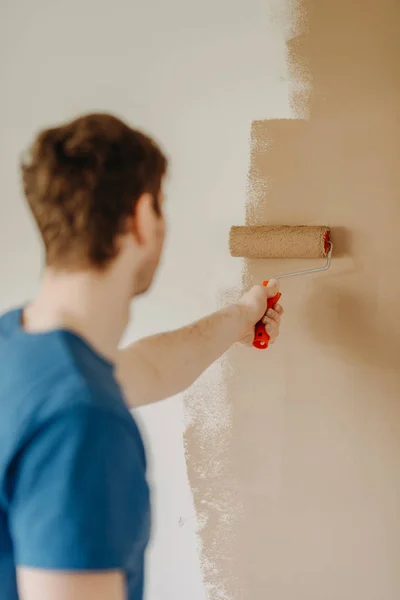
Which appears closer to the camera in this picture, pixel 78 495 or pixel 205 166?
pixel 78 495

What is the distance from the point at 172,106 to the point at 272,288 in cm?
52

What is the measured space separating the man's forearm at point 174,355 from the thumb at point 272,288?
93mm

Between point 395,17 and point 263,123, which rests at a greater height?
point 395,17

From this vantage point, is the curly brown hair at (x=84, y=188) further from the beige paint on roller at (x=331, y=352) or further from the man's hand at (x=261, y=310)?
the beige paint on roller at (x=331, y=352)

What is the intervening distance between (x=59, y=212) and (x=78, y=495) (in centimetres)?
34

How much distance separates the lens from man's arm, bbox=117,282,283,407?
3.64 ft

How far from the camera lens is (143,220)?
81 cm

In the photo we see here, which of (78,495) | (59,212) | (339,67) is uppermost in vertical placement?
(339,67)

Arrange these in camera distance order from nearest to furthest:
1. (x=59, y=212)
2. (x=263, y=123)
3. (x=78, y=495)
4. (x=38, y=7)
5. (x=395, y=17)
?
(x=78, y=495) → (x=59, y=212) → (x=395, y=17) → (x=263, y=123) → (x=38, y=7)

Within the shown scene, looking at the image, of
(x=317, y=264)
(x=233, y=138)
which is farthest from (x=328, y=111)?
(x=317, y=264)

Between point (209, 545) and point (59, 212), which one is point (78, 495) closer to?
point (59, 212)

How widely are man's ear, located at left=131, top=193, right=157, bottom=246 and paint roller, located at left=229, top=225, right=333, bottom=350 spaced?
51 centimetres

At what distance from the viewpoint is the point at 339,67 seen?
1.33 metres

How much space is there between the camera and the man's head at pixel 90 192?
769 mm
